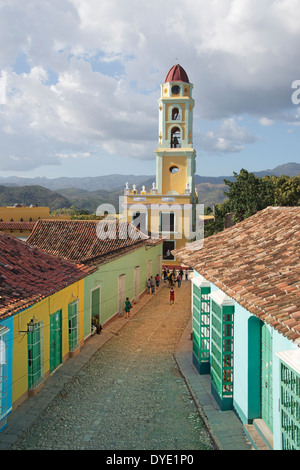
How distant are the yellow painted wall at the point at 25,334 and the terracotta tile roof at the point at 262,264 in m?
3.15

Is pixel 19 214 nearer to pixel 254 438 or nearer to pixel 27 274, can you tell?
pixel 27 274

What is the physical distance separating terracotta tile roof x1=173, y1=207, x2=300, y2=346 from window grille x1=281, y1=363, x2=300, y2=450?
71 cm

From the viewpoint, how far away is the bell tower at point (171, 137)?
31109 millimetres

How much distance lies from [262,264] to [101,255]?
8.47 m

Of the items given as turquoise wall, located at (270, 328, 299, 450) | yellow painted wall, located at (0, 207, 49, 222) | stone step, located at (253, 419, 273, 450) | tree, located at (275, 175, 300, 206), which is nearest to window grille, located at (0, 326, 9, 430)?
stone step, located at (253, 419, 273, 450)

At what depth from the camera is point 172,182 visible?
31.5m

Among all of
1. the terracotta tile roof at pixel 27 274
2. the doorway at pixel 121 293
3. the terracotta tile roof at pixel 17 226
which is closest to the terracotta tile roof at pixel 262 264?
the terracotta tile roof at pixel 27 274

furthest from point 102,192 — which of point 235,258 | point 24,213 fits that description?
point 235,258

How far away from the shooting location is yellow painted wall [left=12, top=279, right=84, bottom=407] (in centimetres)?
820

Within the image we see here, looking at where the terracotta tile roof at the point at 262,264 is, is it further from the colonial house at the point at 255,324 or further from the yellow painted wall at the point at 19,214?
the yellow painted wall at the point at 19,214

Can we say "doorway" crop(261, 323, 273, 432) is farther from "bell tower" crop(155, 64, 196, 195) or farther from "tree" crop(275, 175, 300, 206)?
"bell tower" crop(155, 64, 196, 195)

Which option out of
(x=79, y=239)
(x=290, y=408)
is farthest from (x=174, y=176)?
(x=290, y=408)

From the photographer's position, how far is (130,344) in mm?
12750
